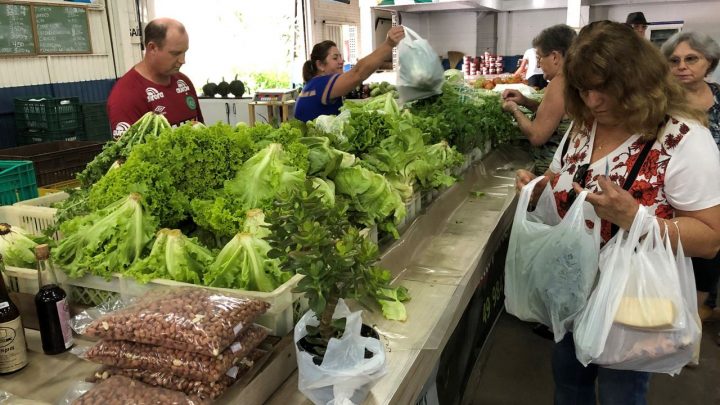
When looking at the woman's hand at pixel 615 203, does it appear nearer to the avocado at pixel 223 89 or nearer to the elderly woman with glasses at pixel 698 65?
the elderly woman with glasses at pixel 698 65

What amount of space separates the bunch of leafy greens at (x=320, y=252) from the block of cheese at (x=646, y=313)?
968 millimetres

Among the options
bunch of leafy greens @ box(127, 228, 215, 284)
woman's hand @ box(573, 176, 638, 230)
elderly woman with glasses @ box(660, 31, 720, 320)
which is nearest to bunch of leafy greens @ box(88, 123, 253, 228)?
bunch of leafy greens @ box(127, 228, 215, 284)

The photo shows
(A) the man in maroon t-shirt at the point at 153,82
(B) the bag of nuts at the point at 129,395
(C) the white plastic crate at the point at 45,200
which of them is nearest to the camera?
(B) the bag of nuts at the point at 129,395

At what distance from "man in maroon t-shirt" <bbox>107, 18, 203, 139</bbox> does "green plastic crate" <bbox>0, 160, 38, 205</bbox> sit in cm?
55

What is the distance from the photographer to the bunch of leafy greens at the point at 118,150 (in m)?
2.31

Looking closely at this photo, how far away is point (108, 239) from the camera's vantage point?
5.63ft

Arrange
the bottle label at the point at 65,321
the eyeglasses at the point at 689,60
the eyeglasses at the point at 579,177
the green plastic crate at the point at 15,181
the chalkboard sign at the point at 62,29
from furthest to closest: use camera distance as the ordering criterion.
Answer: the chalkboard sign at the point at 62,29, the eyeglasses at the point at 689,60, the green plastic crate at the point at 15,181, the eyeglasses at the point at 579,177, the bottle label at the point at 65,321

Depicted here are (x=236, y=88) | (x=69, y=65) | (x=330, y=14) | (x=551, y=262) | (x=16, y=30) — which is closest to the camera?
(x=551, y=262)

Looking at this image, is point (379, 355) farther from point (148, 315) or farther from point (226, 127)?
point (226, 127)

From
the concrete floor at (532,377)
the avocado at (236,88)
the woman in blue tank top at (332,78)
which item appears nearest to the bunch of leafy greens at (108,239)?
the concrete floor at (532,377)

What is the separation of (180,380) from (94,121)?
5515 millimetres

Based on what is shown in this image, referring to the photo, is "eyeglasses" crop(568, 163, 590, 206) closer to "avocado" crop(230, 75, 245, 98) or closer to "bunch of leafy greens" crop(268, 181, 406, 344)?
"bunch of leafy greens" crop(268, 181, 406, 344)

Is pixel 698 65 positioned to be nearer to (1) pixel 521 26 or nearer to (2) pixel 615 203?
(2) pixel 615 203

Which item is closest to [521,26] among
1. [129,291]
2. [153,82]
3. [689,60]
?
[689,60]
